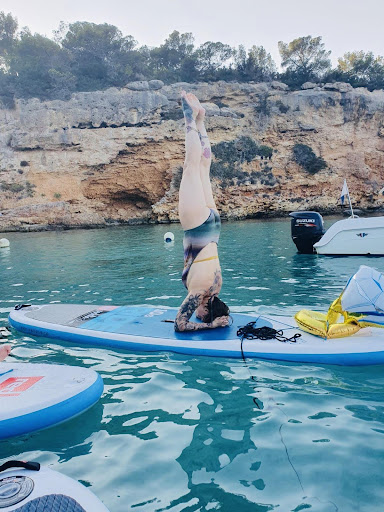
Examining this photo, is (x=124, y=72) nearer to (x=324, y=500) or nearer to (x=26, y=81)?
(x=26, y=81)

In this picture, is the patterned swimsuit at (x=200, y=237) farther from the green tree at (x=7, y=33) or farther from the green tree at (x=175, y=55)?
the green tree at (x=7, y=33)

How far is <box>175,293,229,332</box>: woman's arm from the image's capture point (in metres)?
5.65

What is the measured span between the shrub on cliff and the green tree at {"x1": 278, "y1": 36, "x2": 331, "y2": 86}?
36.9 feet

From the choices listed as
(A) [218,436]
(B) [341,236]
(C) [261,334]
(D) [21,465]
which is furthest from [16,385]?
(B) [341,236]

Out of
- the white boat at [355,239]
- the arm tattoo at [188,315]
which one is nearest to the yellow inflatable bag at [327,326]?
the arm tattoo at [188,315]

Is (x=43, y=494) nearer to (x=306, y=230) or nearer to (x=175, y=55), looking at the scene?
(x=306, y=230)

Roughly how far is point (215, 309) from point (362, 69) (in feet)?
161

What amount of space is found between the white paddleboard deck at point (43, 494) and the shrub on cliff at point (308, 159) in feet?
120

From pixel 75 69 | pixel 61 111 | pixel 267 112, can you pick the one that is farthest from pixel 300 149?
pixel 75 69

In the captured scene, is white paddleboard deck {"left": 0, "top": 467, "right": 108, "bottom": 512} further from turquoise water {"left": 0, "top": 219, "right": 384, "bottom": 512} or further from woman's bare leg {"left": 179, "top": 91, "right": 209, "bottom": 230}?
woman's bare leg {"left": 179, "top": 91, "right": 209, "bottom": 230}

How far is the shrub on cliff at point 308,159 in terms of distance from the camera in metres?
36.3

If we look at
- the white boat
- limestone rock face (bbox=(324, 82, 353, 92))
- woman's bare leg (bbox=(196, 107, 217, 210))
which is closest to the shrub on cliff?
limestone rock face (bbox=(324, 82, 353, 92))

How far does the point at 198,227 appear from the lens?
5453 mm

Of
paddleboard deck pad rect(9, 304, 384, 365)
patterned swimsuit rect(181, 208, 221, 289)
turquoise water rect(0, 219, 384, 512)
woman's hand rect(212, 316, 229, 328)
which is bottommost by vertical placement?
turquoise water rect(0, 219, 384, 512)
